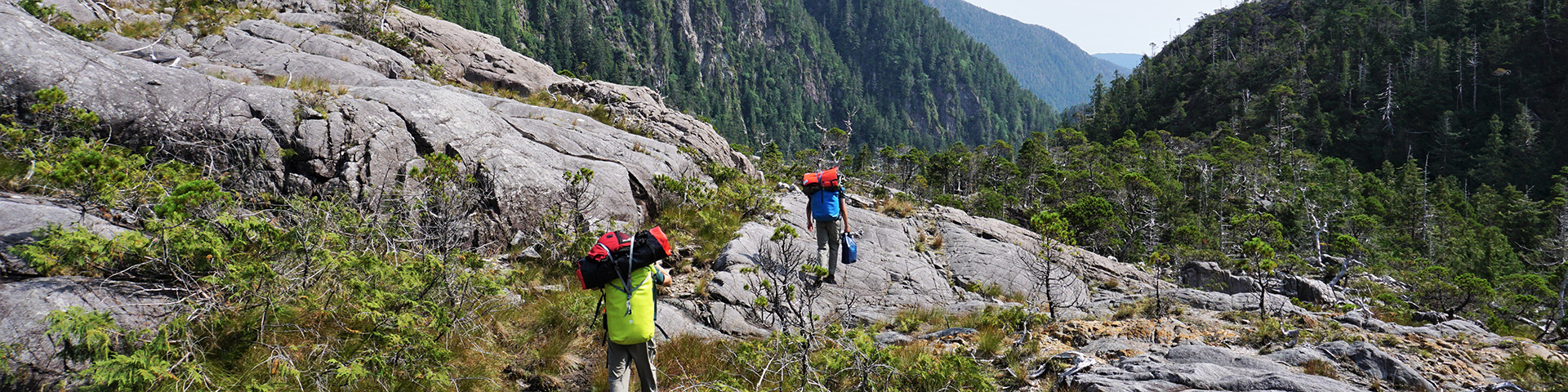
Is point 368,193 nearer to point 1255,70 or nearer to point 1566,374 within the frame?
point 1566,374

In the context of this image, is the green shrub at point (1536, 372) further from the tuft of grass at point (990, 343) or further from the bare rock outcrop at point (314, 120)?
the bare rock outcrop at point (314, 120)

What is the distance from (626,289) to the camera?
4.68 metres

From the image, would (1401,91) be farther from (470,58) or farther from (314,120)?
(314,120)

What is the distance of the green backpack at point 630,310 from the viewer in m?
4.67

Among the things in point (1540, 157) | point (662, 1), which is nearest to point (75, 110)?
point (1540, 157)

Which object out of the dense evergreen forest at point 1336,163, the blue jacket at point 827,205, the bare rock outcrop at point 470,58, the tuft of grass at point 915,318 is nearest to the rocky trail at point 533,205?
the tuft of grass at point 915,318

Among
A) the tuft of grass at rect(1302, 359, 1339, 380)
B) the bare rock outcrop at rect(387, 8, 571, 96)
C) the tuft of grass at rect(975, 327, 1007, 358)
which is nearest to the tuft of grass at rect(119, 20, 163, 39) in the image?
the bare rock outcrop at rect(387, 8, 571, 96)

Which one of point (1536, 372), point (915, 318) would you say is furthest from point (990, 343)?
point (1536, 372)

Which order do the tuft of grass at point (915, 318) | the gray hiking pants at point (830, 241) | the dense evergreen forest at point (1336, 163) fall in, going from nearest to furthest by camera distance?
the tuft of grass at point (915, 318) → the gray hiking pants at point (830, 241) → the dense evergreen forest at point (1336, 163)

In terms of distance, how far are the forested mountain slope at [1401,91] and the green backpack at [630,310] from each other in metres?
82.4

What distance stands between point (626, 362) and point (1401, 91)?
10222 centimetres

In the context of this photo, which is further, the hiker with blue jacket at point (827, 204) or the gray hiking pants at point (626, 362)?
the hiker with blue jacket at point (827, 204)

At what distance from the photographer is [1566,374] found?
555 centimetres

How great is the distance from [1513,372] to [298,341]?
11213 mm
